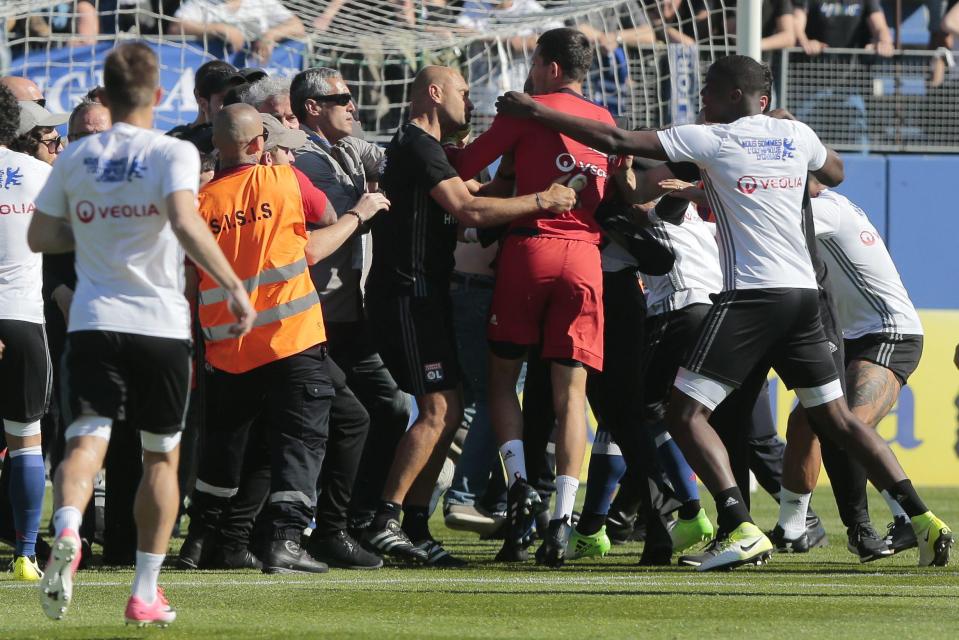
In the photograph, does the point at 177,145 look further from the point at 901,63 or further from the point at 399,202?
the point at 901,63

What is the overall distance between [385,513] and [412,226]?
1.31 m

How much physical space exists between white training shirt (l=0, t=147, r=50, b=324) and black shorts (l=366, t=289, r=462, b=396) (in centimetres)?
155

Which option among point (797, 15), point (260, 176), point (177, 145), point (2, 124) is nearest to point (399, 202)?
point (260, 176)

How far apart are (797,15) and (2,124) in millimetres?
9841

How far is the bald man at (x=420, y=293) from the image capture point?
7.07m

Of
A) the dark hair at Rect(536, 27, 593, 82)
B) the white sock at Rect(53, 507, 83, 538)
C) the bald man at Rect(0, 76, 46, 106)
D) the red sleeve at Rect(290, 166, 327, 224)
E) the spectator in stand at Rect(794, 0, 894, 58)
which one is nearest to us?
the white sock at Rect(53, 507, 83, 538)

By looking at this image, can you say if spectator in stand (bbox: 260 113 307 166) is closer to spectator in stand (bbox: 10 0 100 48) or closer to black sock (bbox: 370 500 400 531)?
black sock (bbox: 370 500 400 531)

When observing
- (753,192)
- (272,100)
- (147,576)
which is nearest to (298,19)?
(272,100)

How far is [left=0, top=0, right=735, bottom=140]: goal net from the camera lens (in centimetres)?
1339

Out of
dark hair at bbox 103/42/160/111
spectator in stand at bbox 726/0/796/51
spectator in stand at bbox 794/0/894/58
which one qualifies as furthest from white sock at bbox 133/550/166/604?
spectator in stand at bbox 794/0/894/58

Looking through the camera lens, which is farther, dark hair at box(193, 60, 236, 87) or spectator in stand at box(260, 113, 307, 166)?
dark hair at box(193, 60, 236, 87)

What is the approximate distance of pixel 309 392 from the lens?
6.62 metres

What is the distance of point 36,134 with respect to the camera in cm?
730

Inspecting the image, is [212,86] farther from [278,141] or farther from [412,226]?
[412,226]
